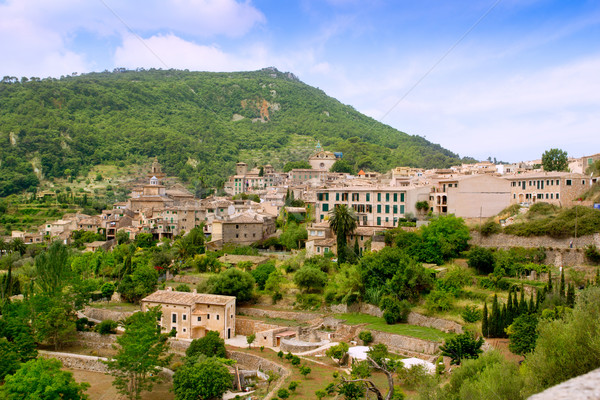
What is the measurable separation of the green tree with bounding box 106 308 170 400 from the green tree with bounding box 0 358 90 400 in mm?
2555

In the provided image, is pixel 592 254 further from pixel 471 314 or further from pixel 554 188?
pixel 471 314

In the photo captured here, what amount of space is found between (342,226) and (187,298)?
1228cm

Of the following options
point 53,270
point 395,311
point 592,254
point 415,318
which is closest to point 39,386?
point 53,270

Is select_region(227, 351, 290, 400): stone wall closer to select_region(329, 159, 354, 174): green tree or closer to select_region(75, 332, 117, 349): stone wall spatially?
select_region(75, 332, 117, 349): stone wall

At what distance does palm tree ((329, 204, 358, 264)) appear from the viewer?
37562mm

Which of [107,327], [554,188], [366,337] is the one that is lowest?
[107,327]

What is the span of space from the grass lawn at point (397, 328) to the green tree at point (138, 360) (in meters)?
11.4

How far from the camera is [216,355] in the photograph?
28031 millimetres

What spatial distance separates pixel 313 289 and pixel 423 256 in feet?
26.3

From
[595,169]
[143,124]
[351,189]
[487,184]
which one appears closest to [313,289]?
[351,189]

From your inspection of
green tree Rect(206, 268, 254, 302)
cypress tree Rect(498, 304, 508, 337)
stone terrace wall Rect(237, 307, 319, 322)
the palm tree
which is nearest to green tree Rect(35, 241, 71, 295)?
green tree Rect(206, 268, 254, 302)

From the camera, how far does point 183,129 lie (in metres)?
128

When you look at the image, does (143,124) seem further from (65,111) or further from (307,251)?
(307,251)

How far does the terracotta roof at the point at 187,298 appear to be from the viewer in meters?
32.8
